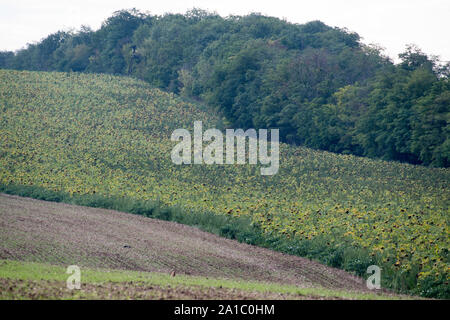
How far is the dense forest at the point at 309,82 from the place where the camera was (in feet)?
172

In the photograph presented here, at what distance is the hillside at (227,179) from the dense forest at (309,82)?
536 cm

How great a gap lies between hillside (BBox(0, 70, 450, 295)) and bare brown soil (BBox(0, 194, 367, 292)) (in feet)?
5.26

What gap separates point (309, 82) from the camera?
65.5m

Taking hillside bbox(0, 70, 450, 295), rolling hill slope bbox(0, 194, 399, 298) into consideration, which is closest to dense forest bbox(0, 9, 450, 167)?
hillside bbox(0, 70, 450, 295)

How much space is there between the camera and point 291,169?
42219mm

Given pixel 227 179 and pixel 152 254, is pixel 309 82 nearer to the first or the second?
pixel 227 179

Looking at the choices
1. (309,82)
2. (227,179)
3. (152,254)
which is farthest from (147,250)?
(309,82)

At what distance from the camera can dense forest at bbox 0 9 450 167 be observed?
5228 cm

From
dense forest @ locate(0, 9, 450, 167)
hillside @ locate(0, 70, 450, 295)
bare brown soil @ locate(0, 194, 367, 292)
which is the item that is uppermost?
dense forest @ locate(0, 9, 450, 167)

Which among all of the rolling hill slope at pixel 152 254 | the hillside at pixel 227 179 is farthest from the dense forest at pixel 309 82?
the rolling hill slope at pixel 152 254

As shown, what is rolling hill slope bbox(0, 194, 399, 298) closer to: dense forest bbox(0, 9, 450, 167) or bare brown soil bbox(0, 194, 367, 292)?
bare brown soil bbox(0, 194, 367, 292)

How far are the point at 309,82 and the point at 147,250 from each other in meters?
48.8
